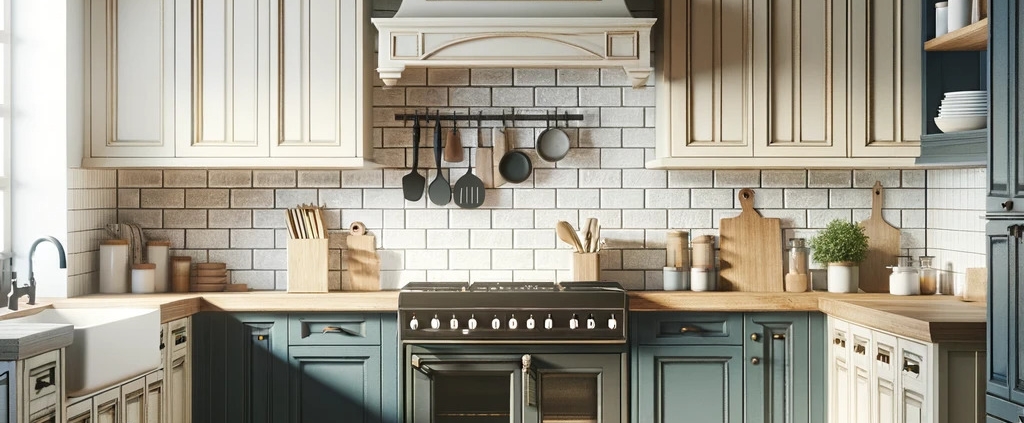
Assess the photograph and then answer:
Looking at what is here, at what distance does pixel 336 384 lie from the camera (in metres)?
4.11

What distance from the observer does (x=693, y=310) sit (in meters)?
4.09

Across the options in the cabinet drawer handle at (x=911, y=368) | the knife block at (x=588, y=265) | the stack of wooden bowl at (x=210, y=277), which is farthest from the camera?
the stack of wooden bowl at (x=210, y=277)

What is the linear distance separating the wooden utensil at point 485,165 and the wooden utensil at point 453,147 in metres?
0.09

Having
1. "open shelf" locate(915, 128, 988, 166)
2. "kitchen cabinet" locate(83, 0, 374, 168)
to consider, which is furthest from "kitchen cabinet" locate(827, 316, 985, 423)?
"kitchen cabinet" locate(83, 0, 374, 168)

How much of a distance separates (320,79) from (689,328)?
191 cm

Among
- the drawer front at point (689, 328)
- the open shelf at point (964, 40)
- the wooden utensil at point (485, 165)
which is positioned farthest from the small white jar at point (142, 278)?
the open shelf at point (964, 40)

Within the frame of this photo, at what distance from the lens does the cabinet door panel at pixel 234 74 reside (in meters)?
4.14

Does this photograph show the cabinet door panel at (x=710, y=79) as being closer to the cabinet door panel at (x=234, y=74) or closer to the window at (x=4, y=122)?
the cabinet door panel at (x=234, y=74)

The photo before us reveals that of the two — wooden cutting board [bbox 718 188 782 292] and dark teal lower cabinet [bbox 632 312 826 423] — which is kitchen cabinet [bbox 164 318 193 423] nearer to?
dark teal lower cabinet [bbox 632 312 826 423]

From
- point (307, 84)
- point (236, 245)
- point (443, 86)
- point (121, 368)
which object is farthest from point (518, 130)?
point (121, 368)

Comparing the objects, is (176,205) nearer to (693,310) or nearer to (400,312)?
(400,312)

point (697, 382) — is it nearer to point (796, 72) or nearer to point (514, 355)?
point (514, 355)

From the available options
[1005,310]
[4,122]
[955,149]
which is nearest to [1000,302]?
[1005,310]

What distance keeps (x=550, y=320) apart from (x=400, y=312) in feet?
2.03
